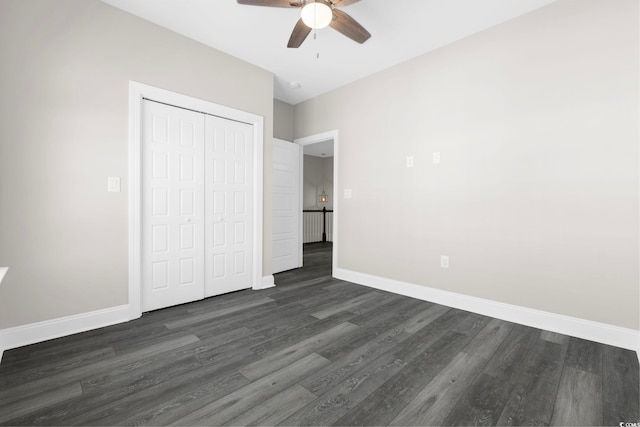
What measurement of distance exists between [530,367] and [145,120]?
3.78 metres

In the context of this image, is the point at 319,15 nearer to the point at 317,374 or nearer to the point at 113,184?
the point at 113,184

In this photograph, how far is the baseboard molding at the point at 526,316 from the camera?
211cm

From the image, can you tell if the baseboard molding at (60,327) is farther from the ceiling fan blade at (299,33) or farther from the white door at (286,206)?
the ceiling fan blade at (299,33)

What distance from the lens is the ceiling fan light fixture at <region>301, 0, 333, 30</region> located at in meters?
1.99

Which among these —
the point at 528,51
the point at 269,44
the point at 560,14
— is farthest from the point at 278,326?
the point at 560,14

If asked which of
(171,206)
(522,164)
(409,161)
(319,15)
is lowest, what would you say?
(171,206)

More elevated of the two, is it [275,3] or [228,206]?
[275,3]

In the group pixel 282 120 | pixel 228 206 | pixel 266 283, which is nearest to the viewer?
pixel 228 206

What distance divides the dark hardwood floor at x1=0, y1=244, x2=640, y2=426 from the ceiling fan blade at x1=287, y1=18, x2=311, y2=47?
2556mm

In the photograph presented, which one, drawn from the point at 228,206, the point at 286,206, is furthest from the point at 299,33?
the point at 286,206

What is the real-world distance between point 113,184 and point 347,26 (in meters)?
2.48

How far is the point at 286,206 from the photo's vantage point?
456 cm

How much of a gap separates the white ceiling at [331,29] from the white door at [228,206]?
87cm

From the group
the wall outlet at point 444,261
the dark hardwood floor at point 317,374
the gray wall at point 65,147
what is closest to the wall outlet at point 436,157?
the wall outlet at point 444,261
